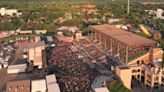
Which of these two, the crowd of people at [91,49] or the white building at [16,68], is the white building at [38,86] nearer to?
the white building at [16,68]

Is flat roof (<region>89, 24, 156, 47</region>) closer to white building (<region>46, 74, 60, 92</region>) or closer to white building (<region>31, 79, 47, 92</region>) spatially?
white building (<region>46, 74, 60, 92</region>)

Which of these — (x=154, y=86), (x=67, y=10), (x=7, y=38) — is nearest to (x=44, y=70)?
(x=154, y=86)

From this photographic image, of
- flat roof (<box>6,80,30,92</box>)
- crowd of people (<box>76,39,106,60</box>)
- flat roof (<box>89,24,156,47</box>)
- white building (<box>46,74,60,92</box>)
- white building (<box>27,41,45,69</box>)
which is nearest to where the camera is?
white building (<box>46,74,60,92</box>)

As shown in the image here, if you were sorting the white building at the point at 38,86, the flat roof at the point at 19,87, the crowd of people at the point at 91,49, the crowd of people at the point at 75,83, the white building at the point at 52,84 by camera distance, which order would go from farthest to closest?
the crowd of people at the point at 91,49 < the crowd of people at the point at 75,83 < the white building at the point at 38,86 < the flat roof at the point at 19,87 < the white building at the point at 52,84

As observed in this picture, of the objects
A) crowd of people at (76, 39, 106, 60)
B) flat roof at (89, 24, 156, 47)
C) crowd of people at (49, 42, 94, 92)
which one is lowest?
crowd of people at (76, 39, 106, 60)

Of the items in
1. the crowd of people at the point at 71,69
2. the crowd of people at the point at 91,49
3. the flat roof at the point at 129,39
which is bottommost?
the crowd of people at the point at 91,49

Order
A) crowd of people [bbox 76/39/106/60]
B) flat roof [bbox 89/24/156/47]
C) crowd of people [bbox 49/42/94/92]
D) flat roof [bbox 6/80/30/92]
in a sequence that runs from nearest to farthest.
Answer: flat roof [bbox 6/80/30/92] → crowd of people [bbox 49/42/94/92] → flat roof [bbox 89/24/156/47] → crowd of people [bbox 76/39/106/60]

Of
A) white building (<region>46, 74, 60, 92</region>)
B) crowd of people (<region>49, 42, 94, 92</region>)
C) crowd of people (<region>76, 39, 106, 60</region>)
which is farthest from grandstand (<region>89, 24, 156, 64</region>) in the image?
white building (<region>46, 74, 60, 92</region>)

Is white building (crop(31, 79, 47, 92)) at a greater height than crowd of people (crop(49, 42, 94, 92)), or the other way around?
white building (crop(31, 79, 47, 92))

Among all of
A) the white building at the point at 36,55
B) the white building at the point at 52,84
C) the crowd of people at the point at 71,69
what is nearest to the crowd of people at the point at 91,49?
the crowd of people at the point at 71,69
